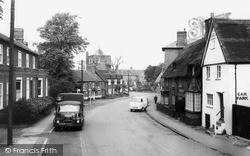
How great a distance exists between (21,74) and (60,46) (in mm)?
23751

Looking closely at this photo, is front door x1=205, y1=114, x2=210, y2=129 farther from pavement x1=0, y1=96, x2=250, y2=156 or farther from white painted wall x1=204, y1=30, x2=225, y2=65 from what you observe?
white painted wall x1=204, y1=30, x2=225, y2=65

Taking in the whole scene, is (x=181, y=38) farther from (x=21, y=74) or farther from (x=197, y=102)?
(x=21, y=74)

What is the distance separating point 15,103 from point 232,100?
1698 centimetres

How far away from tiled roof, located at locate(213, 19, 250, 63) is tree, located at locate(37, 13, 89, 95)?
107 ft

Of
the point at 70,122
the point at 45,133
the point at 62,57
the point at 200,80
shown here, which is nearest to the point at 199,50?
the point at 200,80

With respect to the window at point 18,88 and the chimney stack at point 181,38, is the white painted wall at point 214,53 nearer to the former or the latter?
the window at point 18,88

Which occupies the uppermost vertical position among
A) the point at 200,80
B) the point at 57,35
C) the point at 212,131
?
the point at 57,35

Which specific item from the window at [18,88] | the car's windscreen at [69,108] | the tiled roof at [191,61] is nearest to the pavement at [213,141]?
the tiled roof at [191,61]

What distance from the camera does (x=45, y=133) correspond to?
21.4 metres

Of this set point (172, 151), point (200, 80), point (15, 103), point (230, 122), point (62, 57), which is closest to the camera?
point (172, 151)

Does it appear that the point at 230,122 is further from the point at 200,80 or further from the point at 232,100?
the point at 200,80

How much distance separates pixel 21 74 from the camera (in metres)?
29.4

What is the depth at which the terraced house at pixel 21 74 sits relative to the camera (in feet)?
81.6

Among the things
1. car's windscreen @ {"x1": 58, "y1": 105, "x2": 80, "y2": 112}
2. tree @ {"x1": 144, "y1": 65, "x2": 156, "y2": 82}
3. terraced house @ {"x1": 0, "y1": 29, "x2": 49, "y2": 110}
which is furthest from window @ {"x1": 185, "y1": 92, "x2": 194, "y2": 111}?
tree @ {"x1": 144, "y1": 65, "x2": 156, "y2": 82}
